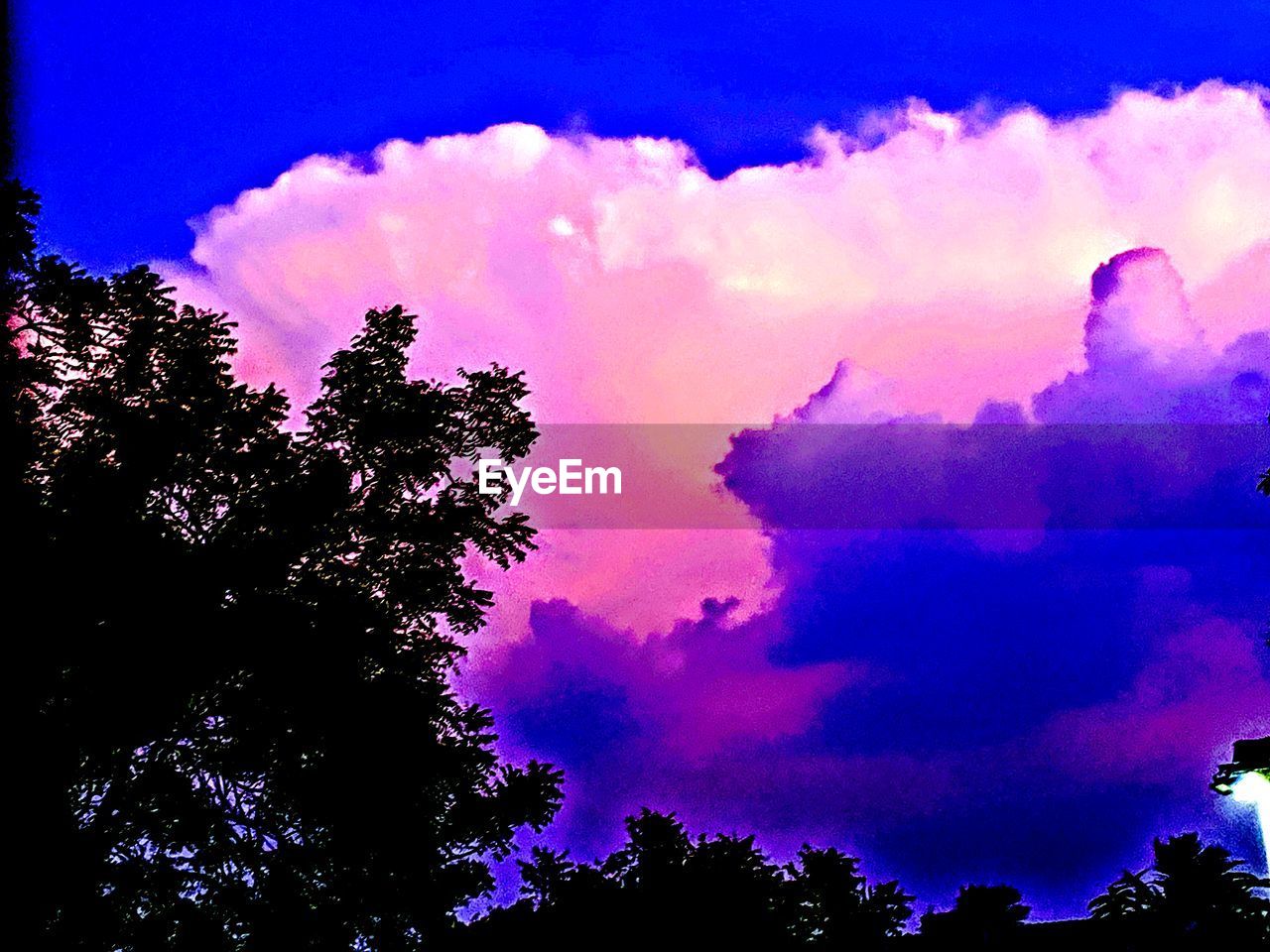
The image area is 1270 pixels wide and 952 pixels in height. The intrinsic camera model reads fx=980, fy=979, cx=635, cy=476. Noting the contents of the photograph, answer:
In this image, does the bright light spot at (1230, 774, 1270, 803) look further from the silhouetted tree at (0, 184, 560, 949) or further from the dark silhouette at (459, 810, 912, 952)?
the silhouetted tree at (0, 184, 560, 949)

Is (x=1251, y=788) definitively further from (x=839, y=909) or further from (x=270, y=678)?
(x=270, y=678)

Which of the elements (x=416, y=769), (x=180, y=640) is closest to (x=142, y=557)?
(x=180, y=640)

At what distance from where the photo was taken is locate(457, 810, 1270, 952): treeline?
7.42 m

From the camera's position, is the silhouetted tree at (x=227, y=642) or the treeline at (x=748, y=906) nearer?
the treeline at (x=748, y=906)

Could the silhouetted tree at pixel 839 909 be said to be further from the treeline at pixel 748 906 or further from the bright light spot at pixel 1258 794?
the bright light spot at pixel 1258 794

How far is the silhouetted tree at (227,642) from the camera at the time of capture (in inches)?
403

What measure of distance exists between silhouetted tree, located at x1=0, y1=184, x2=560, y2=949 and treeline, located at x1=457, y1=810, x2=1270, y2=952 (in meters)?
1.77

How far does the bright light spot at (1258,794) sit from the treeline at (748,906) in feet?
5.31

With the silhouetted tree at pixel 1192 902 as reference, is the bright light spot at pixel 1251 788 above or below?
above

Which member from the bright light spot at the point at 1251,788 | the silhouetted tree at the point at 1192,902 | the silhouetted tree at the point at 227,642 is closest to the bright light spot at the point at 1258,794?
the bright light spot at the point at 1251,788

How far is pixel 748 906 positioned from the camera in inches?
380

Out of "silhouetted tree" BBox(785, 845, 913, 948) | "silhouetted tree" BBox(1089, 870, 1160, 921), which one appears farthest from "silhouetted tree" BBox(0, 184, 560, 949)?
"silhouetted tree" BBox(1089, 870, 1160, 921)

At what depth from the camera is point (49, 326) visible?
11.4 m

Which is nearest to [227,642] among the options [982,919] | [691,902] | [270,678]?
[270,678]
